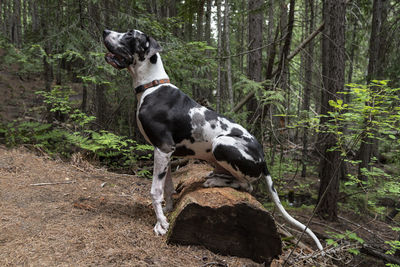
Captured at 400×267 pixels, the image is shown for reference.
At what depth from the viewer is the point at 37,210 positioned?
3.53 m

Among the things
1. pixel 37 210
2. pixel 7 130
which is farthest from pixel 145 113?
pixel 7 130

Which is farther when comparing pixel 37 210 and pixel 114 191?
pixel 114 191

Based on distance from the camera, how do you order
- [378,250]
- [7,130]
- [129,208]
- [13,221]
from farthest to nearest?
[7,130] < [378,250] < [129,208] < [13,221]

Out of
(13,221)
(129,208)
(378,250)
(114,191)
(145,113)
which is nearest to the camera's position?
(13,221)

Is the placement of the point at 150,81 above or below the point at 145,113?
above

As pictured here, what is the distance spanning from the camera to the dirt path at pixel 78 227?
2613mm

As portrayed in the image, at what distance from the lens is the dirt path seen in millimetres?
2613

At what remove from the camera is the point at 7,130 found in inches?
283

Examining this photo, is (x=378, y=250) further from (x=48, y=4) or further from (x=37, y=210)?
(x=48, y=4)

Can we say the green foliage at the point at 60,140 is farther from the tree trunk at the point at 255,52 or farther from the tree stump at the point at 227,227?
the tree stump at the point at 227,227

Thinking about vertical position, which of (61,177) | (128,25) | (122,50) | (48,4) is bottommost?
(61,177)

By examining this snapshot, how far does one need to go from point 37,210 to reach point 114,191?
57.5 inches

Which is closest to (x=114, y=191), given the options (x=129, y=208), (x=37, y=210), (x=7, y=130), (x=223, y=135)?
(x=129, y=208)

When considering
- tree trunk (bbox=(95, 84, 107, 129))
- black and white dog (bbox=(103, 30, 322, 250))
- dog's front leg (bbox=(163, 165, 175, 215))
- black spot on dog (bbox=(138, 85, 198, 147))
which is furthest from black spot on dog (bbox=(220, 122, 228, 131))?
tree trunk (bbox=(95, 84, 107, 129))
